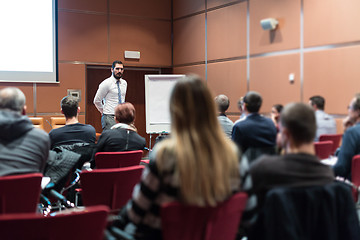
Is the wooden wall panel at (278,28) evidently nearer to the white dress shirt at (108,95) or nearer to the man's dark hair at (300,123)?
the white dress shirt at (108,95)

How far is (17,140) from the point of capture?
2.39 meters

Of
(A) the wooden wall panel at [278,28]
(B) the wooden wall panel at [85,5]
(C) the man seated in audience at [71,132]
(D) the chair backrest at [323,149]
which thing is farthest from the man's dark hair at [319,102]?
(B) the wooden wall panel at [85,5]

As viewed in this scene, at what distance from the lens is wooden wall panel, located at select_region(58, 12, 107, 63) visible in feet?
25.5

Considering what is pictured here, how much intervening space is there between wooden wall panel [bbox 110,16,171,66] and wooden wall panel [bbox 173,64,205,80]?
0.30m

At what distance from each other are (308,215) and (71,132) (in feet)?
8.84

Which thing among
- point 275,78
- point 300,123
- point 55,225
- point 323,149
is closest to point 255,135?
point 323,149

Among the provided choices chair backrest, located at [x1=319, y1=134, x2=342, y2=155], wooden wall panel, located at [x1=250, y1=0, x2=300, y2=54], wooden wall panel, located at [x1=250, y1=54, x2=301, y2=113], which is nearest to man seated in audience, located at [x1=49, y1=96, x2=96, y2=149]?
chair backrest, located at [x1=319, y1=134, x2=342, y2=155]

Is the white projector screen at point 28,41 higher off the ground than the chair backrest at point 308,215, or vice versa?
the white projector screen at point 28,41

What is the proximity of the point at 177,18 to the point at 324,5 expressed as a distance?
3837mm

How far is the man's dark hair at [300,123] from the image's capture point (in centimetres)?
171

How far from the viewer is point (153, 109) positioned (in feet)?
24.5

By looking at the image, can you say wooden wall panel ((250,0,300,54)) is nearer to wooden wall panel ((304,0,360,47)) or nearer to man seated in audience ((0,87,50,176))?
wooden wall panel ((304,0,360,47))

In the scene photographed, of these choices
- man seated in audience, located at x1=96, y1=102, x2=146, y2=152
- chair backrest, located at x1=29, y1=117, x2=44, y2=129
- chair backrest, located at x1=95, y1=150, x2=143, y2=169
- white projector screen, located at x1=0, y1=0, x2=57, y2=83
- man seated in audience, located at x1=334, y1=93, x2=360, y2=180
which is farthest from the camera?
chair backrest, located at x1=29, y1=117, x2=44, y2=129

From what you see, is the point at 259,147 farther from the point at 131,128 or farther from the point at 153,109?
the point at 153,109
